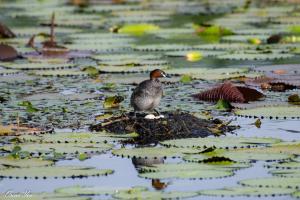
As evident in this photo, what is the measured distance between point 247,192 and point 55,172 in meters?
1.32

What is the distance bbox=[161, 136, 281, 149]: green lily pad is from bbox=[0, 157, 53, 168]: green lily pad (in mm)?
971

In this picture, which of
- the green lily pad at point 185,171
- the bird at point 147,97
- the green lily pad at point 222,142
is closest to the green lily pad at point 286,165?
the green lily pad at point 185,171

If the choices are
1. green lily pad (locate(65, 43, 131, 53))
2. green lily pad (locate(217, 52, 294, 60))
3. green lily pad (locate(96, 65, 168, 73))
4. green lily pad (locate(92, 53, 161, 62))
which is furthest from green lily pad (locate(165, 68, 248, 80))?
green lily pad (locate(65, 43, 131, 53))

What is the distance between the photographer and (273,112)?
338 inches

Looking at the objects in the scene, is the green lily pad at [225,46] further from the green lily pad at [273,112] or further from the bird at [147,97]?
the bird at [147,97]

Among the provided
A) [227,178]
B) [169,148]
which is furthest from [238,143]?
[227,178]

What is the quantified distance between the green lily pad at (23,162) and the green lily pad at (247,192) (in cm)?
130

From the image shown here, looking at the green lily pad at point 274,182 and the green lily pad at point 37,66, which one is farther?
the green lily pad at point 37,66

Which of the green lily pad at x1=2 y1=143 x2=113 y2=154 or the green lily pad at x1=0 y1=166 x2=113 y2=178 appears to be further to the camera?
the green lily pad at x1=2 y1=143 x2=113 y2=154

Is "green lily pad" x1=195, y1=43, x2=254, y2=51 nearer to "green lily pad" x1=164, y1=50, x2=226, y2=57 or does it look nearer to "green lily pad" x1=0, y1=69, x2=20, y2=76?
"green lily pad" x1=164, y1=50, x2=226, y2=57

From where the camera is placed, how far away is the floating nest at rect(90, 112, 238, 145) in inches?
306

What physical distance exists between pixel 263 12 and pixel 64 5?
4.34 m

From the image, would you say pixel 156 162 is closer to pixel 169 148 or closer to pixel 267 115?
pixel 169 148

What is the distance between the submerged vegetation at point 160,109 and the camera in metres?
6.46
